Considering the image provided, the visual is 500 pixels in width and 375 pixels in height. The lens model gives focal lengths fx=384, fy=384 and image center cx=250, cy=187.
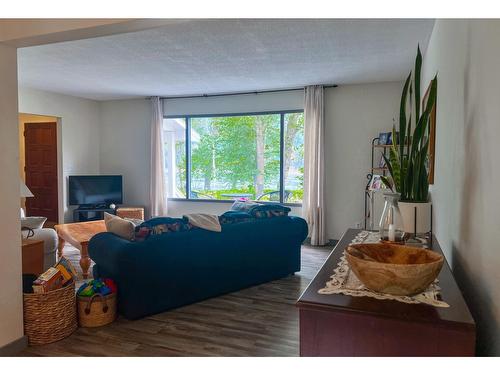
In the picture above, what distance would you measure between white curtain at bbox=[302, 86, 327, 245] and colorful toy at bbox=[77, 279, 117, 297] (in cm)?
353

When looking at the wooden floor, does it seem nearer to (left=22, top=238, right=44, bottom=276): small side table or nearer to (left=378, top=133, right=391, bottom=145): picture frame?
(left=22, top=238, right=44, bottom=276): small side table

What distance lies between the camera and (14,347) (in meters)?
2.50

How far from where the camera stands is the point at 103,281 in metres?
3.08

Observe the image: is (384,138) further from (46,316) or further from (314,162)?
(46,316)

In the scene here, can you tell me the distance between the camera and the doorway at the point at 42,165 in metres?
6.96

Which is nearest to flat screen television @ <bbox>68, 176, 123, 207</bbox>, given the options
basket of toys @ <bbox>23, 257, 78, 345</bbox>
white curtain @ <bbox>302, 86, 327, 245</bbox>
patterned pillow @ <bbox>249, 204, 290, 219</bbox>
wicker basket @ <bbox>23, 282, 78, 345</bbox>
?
white curtain @ <bbox>302, 86, 327, 245</bbox>

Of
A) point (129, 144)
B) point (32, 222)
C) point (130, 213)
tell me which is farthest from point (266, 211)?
point (129, 144)

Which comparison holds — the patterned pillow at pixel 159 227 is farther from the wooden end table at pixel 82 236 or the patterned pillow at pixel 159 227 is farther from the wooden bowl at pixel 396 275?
the wooden bowl at pixel 396 275

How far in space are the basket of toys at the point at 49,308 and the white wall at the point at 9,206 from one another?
79mm

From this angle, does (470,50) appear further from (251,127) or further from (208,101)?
(208,101)

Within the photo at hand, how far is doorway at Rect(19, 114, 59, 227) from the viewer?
22.8ft

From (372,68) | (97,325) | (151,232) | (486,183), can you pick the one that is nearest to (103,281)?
(97,325)

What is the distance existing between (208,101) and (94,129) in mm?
2420

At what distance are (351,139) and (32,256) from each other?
446 centimetres
